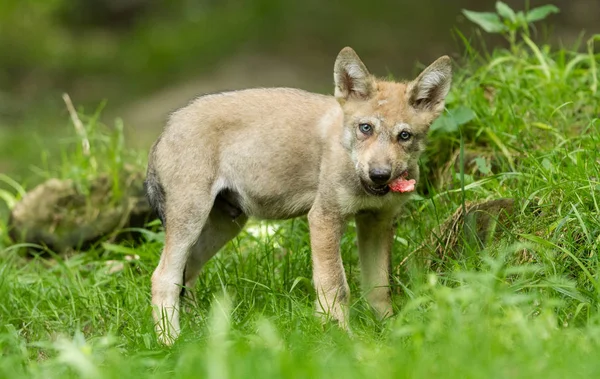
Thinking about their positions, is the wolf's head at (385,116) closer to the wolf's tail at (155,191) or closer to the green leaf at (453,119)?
the green leaf at (453,119)

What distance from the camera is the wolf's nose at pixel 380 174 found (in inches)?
213

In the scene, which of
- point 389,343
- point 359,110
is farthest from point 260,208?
point 389,343

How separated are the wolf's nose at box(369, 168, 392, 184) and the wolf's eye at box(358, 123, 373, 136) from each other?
340 mm

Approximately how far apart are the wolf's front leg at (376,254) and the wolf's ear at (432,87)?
79cm

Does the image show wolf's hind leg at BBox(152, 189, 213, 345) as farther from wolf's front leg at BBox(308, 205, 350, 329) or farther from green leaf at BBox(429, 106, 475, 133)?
green leaf at BBox(429, 106, 475, 133)

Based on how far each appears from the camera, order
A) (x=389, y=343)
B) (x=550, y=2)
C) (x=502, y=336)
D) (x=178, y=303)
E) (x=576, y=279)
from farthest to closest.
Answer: (x=550, y=2) → (x=178, y=303) → (x=576, y=279) → (x=389, y=343) → (x=502, y=336)

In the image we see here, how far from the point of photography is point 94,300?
6500 mm

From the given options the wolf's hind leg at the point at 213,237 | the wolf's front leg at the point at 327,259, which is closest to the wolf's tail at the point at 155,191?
the wolf's hind leg at the point at 213,237

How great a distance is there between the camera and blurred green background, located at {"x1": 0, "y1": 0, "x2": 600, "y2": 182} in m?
15.7

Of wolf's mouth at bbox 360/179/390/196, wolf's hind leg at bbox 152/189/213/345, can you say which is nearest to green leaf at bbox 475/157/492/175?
wolf's mouth at bbox 360/179/390/196

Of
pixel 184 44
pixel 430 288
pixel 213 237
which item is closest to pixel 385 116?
pixel 430 288

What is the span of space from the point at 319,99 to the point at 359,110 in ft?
2.60

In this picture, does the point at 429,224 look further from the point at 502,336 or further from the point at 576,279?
the point at 502,336

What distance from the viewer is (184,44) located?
56.9 ft
